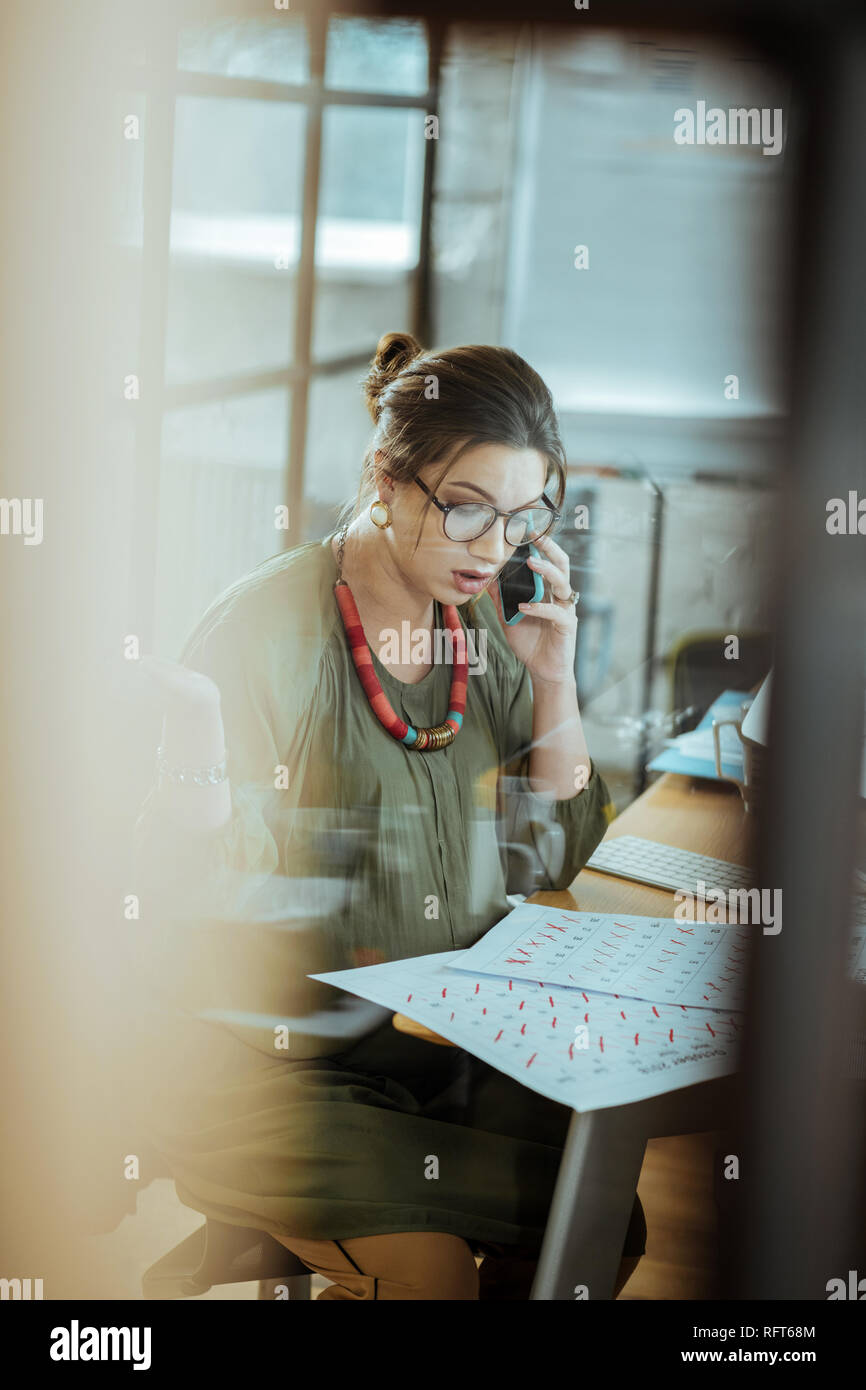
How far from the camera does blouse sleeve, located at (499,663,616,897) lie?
1202mm

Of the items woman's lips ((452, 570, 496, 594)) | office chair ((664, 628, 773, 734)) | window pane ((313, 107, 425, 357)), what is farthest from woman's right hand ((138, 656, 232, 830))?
office chair ((664, 628, 773, 734))

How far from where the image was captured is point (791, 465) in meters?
1.11

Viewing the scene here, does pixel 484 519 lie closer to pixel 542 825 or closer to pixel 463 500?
pixel 463 500

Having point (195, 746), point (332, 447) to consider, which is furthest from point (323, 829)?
point (332, 447)

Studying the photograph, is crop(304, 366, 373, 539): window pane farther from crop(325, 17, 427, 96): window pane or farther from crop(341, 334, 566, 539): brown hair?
crop(325, 17, 427, 96): window pane

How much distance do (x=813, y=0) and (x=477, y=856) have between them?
97 centimetres

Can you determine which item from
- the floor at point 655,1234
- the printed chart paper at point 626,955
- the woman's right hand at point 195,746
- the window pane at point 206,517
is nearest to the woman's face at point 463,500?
the window pane at point 206,517

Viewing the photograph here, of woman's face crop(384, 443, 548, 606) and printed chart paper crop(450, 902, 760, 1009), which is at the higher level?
woman's face crop(384, 443, 548, 606)

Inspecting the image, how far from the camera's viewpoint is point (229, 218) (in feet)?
3.71

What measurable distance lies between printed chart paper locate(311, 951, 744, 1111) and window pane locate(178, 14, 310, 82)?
0.98 metres

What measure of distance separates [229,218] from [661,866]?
A: 2.84ft
